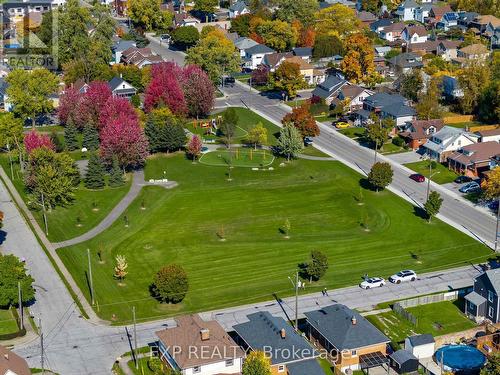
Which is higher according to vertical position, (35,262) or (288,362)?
(288,362)

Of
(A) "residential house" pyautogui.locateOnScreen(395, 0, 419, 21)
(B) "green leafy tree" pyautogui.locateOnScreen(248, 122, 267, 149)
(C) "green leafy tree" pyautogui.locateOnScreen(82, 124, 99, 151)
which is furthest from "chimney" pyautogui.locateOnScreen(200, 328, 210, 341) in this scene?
(A) "residential house" pyautogui.locateOnScreen(395, 0, 419, 21)

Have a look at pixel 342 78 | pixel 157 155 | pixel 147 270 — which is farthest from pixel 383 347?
pixel 342 78

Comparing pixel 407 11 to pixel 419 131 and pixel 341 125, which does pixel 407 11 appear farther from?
pixel 419 131

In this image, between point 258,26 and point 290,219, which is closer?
point 290,219

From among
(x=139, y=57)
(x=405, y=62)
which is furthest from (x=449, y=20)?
(x=139, y=57)

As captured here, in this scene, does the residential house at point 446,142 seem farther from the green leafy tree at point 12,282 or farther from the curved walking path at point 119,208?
the green leafy tree at point 12,282

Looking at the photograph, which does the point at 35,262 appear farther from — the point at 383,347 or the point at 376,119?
the point at 376,119

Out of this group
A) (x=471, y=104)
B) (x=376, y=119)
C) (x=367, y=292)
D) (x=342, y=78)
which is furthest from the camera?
(x=342, y=78)
